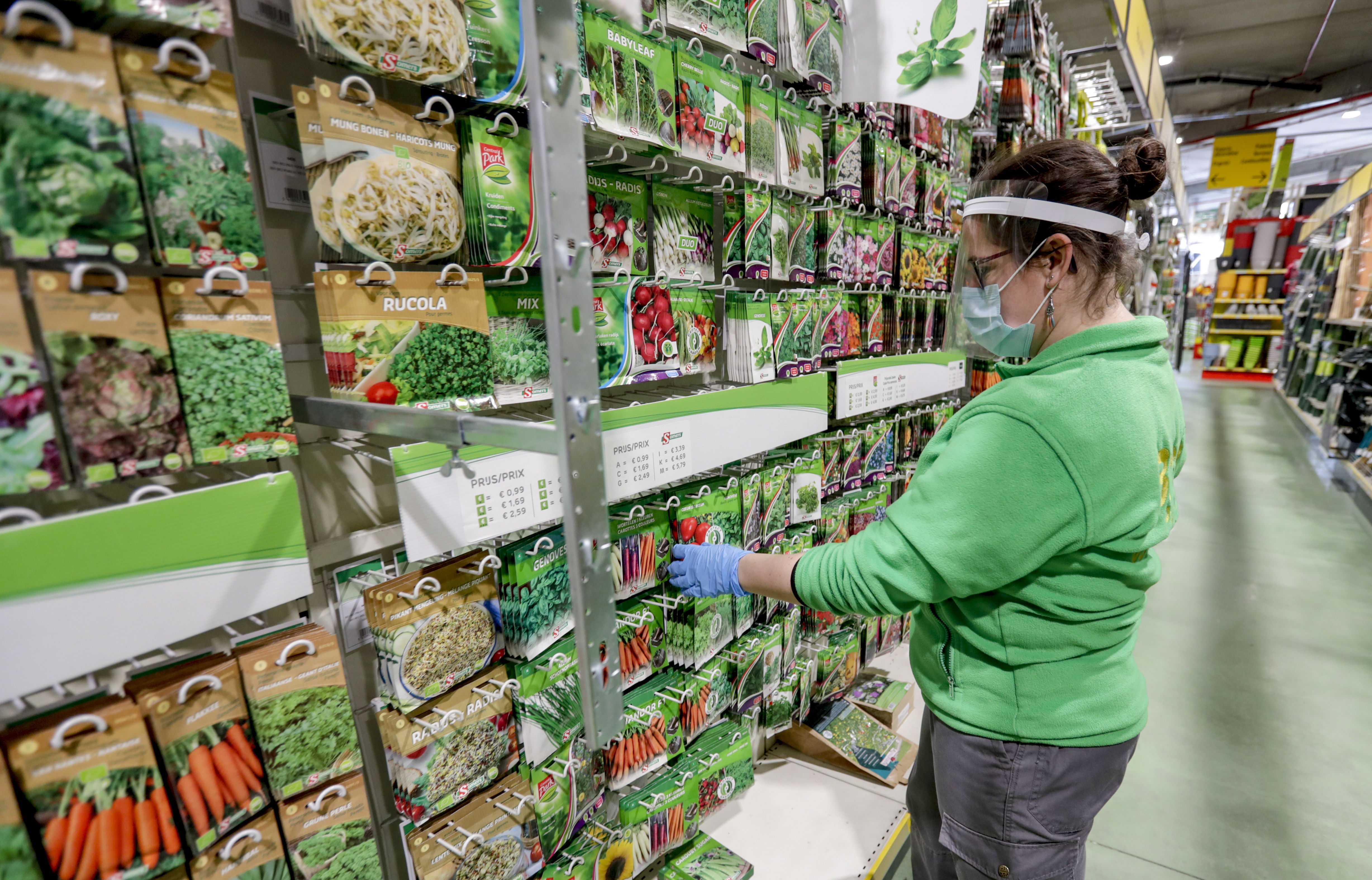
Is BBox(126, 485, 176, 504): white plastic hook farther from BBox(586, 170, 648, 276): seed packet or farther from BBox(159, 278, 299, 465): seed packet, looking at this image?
BBox(586, 170, 648, 276): seed packet

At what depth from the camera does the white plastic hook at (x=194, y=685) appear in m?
0.89

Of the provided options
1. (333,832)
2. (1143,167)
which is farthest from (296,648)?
(1143,167)

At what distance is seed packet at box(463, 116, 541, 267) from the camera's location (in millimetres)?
1128

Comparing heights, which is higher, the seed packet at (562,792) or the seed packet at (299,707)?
the seed packet at (299,707)

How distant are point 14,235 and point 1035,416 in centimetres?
139

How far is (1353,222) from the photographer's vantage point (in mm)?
7004

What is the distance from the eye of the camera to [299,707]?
39.6 inches

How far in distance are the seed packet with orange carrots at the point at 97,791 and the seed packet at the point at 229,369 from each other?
349mm

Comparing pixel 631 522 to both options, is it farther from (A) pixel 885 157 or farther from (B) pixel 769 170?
(A) pixel 885 157

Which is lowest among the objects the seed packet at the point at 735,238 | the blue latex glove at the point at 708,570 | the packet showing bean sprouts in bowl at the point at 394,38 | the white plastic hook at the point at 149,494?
the blue latex glove at the point at 708,570

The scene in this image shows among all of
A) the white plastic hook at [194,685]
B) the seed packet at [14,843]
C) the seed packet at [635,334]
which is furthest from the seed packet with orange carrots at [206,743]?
the seed packet at [635,334]

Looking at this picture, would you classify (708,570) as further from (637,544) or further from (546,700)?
(546,700)

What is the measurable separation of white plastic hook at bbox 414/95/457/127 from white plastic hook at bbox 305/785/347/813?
43.9 inches

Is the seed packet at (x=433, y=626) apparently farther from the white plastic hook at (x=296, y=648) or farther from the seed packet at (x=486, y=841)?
the seed packet at (x=486, y=841)
